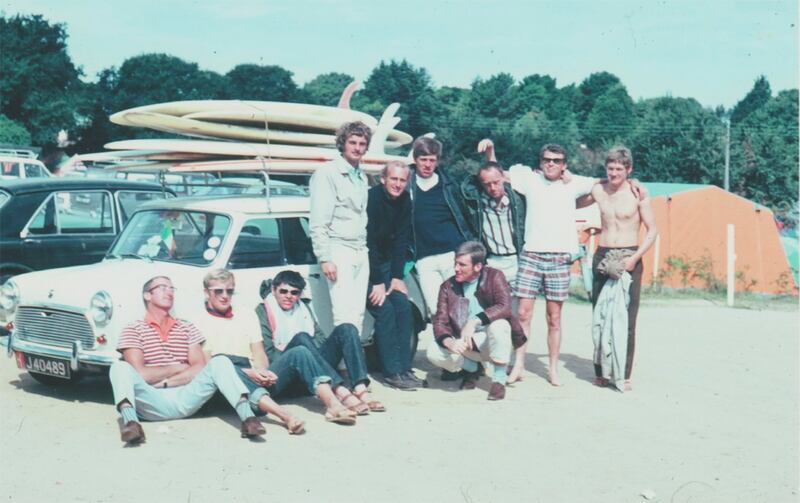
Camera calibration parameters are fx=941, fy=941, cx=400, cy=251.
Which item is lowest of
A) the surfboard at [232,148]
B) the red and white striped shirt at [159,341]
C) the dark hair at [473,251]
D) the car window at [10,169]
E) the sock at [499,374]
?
the sock at [499,374]

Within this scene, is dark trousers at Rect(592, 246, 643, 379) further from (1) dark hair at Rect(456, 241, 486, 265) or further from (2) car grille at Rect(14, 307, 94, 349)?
(2) car grille at Rect(14, 307, 94, 349)

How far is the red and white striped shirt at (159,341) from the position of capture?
6.56 m

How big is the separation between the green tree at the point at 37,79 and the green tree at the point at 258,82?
1620cm

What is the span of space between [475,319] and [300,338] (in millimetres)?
1551

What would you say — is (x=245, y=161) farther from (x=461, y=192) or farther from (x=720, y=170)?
(x=720, y=170)

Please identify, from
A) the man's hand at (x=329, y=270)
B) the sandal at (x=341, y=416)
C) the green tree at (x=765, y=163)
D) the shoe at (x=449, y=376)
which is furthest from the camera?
the green tree at (x=765, y=163)

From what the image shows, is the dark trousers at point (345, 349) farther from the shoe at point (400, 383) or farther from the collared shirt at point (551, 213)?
the collared shirt at point (551, 213)

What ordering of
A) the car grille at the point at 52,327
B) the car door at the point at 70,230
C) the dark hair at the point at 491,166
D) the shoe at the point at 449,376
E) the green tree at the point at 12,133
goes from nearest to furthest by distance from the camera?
1. the car grille at the point at 52,327
2. the dark hair at the point at 491,166
3. the shoe at the point at 449,376
4. the car door at the point at 70,230
5. the green tree at the point at 12,133

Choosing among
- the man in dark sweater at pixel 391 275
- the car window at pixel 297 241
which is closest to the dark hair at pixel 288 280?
the car window at pixel 297 241

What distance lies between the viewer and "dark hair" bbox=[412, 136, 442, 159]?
26.9 feet

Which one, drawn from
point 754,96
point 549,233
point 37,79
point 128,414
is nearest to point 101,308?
point 128,414

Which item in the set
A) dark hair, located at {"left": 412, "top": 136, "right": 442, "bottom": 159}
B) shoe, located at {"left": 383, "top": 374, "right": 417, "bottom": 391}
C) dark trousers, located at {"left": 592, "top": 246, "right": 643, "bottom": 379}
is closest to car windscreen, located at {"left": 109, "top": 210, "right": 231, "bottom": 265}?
dark hair, located at {"left": 412, "top": 136, "right": 442, "bottom": 159}

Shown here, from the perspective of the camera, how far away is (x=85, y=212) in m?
11.2

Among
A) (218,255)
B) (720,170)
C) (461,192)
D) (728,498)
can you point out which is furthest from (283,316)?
(720,170)
